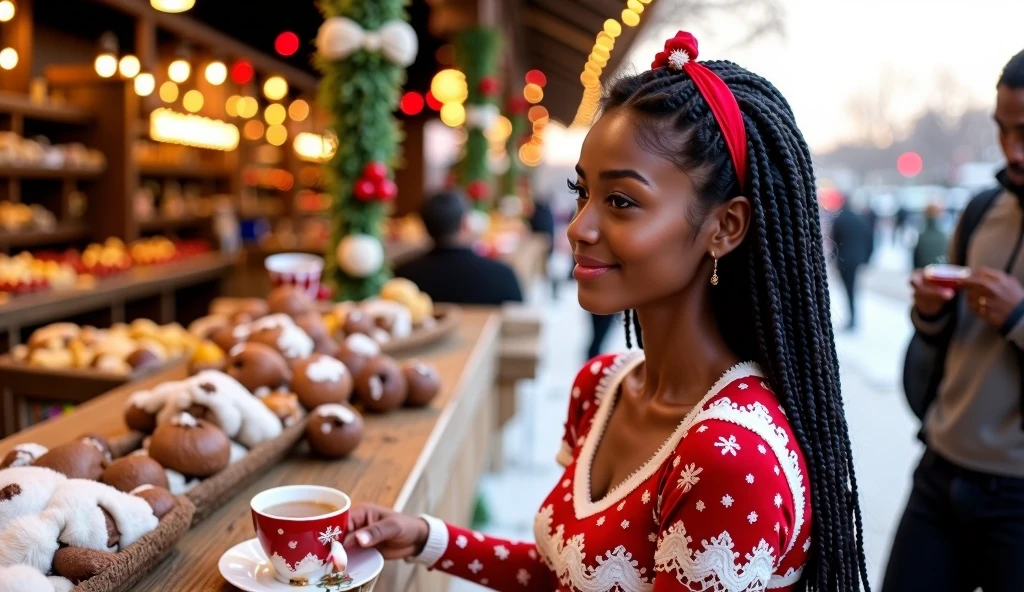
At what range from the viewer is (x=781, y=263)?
3.78ft

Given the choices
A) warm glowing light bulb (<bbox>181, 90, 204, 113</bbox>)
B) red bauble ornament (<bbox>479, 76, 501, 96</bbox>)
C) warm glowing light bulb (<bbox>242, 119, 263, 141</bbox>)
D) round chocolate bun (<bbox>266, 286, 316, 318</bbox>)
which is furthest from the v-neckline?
warm glowing light bulb (<bbox>242, 119, 263, 141</bbox>)

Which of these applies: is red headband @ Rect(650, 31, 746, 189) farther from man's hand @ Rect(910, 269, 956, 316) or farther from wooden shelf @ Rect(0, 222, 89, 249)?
wooden shelf @ Rect(0, 222, 89, 249)

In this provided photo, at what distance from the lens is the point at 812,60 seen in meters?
5.55

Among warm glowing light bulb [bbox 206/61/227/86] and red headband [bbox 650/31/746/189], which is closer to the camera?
red headband [bbox 650/31/746/189]

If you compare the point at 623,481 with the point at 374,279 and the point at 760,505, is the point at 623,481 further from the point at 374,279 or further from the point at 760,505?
the point at 374,279

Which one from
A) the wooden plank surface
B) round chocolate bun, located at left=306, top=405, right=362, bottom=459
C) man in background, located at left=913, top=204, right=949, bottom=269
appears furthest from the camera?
man in background, located at left=913, top=204, right=949, bottom=269

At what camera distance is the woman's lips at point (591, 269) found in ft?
3.83

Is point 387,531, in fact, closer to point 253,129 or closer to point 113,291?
point 113,291

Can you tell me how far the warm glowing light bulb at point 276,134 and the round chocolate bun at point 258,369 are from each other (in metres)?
10.8

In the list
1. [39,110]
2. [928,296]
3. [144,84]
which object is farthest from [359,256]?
[144,84]

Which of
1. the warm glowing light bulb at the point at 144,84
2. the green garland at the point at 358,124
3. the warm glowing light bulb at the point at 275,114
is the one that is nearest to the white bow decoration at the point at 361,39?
the green garland at the point at 358,124

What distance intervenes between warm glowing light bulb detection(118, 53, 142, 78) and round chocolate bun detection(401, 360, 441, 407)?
5915mm

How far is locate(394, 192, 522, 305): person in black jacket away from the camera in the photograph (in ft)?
14.6

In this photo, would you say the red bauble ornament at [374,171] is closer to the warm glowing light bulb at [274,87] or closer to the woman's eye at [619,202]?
the woman's eye at [619,202]
